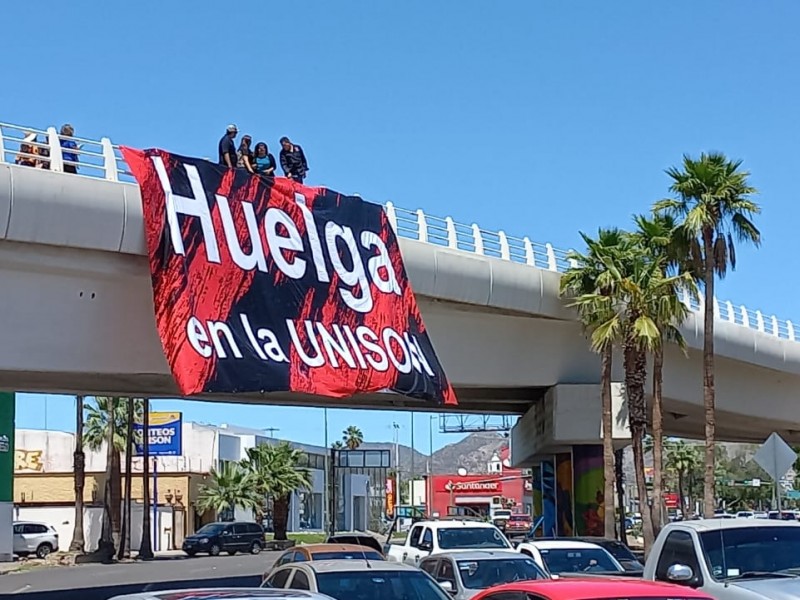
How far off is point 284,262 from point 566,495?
18650 mm

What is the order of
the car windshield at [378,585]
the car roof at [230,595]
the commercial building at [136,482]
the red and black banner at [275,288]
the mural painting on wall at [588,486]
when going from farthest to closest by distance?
the commercial building at [136,482] → the mural painting on wall at [588,486] → the red and black banner at [275,288] → the car windshield at [378,585] → the car roof at [230,595]

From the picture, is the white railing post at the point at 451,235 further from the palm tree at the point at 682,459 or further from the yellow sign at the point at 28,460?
the palm tree at the point at 682,459

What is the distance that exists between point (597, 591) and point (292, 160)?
64.0 feet

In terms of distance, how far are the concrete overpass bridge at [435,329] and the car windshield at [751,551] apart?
44.7 ft

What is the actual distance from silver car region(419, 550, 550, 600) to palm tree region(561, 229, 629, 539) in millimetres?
17203

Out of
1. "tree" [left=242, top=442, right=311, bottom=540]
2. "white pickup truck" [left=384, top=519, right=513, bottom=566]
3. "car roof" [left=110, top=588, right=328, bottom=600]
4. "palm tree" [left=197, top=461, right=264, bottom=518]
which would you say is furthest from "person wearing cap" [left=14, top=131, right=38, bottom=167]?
"tree" [left=242, top=442, right=311, bottom=540]

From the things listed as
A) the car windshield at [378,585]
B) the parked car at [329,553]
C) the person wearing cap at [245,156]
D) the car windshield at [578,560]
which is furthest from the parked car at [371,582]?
the person wearing cap at [245,156]

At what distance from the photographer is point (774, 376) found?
4206 centimetres

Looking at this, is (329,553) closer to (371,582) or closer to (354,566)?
(354,566)

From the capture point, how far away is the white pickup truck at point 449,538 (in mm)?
22688

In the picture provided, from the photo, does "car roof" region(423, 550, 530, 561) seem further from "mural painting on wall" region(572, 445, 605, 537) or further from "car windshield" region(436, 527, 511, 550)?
"mural painting on wall" region(572, 445, 605, 537)

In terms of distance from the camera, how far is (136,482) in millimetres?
70938

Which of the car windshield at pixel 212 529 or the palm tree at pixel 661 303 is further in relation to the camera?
the car windshield at pixel 212 529

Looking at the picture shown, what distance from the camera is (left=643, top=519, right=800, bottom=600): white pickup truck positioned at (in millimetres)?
9781
